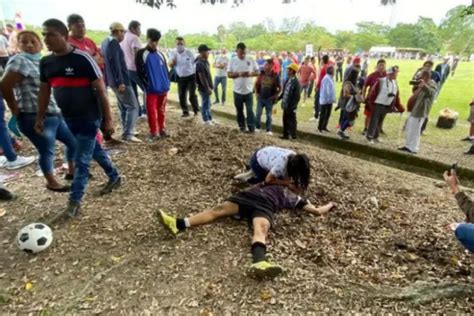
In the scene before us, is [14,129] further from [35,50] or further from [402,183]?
[402,183]

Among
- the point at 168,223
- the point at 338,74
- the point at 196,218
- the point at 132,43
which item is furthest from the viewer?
the point at 338,74

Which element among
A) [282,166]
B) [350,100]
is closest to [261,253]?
[282,166]

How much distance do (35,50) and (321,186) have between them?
374cm

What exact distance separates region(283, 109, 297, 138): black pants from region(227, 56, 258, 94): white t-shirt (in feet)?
3.21

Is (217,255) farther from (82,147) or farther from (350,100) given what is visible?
(350,100)

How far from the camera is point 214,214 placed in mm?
3371

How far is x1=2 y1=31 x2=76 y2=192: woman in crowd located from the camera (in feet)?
11.0

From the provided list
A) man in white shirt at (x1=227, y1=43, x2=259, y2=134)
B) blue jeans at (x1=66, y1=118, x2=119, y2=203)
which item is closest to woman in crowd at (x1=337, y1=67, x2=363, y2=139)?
man in white shirt at (x1=227, y1=43, x2=259, y2=134)

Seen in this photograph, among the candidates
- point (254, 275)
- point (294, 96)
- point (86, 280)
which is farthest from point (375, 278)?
point (294, 96)

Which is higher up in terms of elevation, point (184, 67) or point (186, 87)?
point (184, 67)

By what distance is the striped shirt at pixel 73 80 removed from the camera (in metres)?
2.87

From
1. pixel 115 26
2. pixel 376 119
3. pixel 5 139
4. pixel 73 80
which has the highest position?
pixel 115 26

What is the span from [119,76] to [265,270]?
151 inches

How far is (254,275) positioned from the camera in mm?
2635
